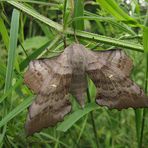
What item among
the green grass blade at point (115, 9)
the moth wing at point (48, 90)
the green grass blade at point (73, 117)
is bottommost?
the green grass blade at point (73, 117)

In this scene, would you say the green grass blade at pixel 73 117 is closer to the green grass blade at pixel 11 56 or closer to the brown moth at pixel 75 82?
the brown moth at pixel 75 82

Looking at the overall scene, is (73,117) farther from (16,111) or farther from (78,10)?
(78,10)

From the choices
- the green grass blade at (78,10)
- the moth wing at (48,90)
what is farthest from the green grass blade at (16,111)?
the green grass blade at (78,10)

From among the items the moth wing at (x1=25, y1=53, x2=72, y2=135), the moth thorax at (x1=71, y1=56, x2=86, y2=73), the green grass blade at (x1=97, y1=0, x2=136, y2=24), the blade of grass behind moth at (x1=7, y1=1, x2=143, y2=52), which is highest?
the green grass blade at (x1=97, y1=0, x2=136, y2=24)

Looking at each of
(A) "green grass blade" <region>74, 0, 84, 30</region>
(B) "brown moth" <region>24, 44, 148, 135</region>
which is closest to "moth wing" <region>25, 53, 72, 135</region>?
(B) "brown moth" <region>24, 44, 148, 135</region>

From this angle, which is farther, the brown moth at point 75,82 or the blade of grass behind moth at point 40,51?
the blade of grass behind moth at point 40,51

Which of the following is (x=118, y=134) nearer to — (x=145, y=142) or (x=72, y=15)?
(x=145, y=142)

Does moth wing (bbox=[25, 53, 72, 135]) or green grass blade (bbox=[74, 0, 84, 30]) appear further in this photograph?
green grass blade (bbox=[74, 0, 84, 30])

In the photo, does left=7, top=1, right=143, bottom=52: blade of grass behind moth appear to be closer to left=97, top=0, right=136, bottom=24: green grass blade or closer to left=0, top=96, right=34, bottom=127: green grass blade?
left=97, top=0, right=136, bottom=24: green grass blade
